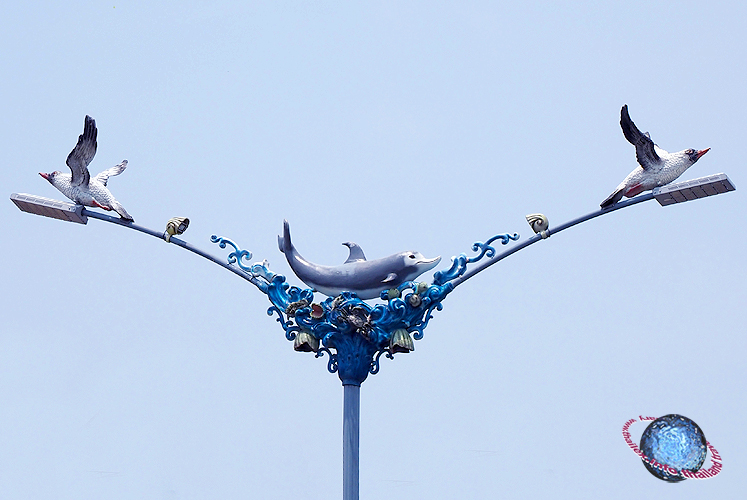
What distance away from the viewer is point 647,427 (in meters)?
18.1

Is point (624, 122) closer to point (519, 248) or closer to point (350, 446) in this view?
point (519, 248)

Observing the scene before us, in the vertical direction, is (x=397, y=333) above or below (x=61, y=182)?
below

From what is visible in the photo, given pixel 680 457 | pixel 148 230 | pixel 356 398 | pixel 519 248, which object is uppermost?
pixel 148 230

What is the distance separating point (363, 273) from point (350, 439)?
1925 millimetres

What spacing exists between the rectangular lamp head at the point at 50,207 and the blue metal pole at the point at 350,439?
13.6 ft

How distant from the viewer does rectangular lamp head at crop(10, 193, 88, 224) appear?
2031 centimetres

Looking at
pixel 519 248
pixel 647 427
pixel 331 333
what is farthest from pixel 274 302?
pixel 647 427

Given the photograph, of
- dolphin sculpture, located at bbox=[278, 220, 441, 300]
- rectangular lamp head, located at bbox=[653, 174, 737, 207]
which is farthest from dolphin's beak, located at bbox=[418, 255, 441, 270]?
rectangular lamp head, located at bbox=[653, 174, 737, 207]

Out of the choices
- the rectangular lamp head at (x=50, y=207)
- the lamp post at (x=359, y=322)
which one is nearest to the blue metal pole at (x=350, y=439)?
the lamp post at (x=359, y=322)

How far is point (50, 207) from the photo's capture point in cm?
2041

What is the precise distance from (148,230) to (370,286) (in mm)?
3055

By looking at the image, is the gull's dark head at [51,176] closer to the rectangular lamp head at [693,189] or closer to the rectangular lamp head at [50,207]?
the rectangular lamp head at [50,207]

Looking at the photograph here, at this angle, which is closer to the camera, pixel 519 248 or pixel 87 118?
pixel 519 248

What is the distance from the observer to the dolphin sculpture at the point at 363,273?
18.8 m
